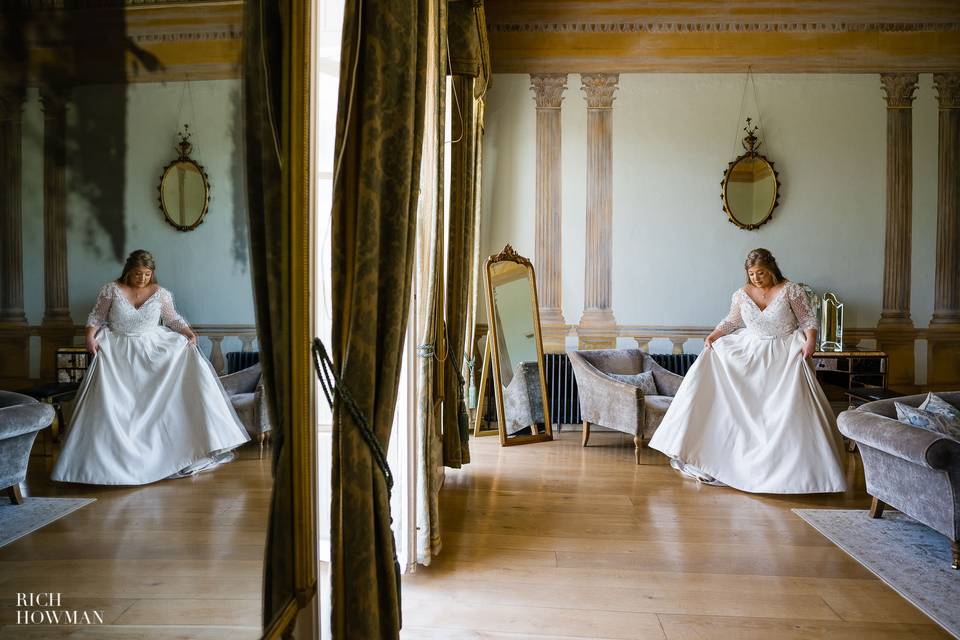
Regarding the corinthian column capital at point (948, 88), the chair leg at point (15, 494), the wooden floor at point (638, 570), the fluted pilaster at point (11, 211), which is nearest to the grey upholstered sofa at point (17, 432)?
the chair leg at point (15, 494)

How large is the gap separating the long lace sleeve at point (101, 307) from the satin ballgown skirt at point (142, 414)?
16 mm

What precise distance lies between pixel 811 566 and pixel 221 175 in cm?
303

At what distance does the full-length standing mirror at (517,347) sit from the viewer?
18.0 ft

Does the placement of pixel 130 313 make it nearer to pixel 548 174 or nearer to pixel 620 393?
pixel 620 393

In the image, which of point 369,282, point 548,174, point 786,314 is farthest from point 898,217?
point 369,282

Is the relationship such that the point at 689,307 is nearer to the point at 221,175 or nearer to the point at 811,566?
the point at 811,566

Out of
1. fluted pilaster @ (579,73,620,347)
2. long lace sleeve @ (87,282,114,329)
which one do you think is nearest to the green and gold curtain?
long lace sleeve @ (87,282,114,329)

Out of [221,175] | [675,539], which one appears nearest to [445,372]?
[675,539]

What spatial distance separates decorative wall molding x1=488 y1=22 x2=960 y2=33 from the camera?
6.09 metres

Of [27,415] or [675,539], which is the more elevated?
[27,415]

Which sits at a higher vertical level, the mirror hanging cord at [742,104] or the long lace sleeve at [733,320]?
the mirror hanging cord at [742,104]

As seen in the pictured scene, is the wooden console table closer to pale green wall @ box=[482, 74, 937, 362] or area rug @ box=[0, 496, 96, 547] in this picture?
pale green wall @ box=[482, 74, 937, 362]

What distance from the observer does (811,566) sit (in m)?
2.90

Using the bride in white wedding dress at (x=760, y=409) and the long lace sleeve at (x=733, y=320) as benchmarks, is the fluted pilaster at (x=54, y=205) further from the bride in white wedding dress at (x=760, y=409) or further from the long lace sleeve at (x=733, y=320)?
the long lace sleeve at (x=733, y=320)
